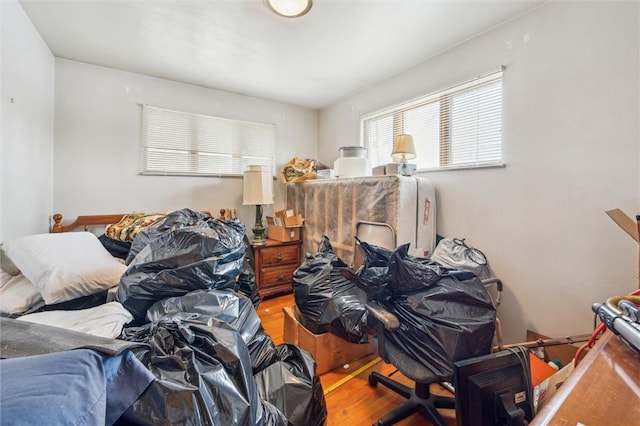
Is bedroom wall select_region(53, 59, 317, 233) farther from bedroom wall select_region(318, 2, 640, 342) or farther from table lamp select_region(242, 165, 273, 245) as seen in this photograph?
bedroom wall select_region(318, 2, 640, 342)

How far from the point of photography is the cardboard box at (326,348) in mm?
1722

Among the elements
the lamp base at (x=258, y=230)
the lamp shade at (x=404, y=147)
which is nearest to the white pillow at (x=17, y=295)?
the lamp base at (x=258, y=230)

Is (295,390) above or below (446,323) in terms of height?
below

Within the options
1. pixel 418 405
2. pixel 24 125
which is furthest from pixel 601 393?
pixel 24 125

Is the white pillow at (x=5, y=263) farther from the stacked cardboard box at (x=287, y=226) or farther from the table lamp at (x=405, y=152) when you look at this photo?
the table lamp at (x=405, y=152)

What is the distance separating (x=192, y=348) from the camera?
0.80 m

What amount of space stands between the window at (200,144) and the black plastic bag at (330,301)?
6.19ft

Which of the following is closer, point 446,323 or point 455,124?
point 446,323

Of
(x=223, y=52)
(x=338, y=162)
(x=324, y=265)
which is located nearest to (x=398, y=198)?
(x=324, y=265)

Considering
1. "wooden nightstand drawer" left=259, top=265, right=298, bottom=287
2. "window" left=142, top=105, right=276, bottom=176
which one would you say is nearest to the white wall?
"window" left=142, top=105, right=276, bottom=176

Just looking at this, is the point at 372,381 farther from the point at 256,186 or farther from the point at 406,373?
the point at 256,186

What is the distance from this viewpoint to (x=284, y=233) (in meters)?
3.15

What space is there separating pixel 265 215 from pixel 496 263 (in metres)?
2.59

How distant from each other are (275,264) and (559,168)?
8.58 feet
